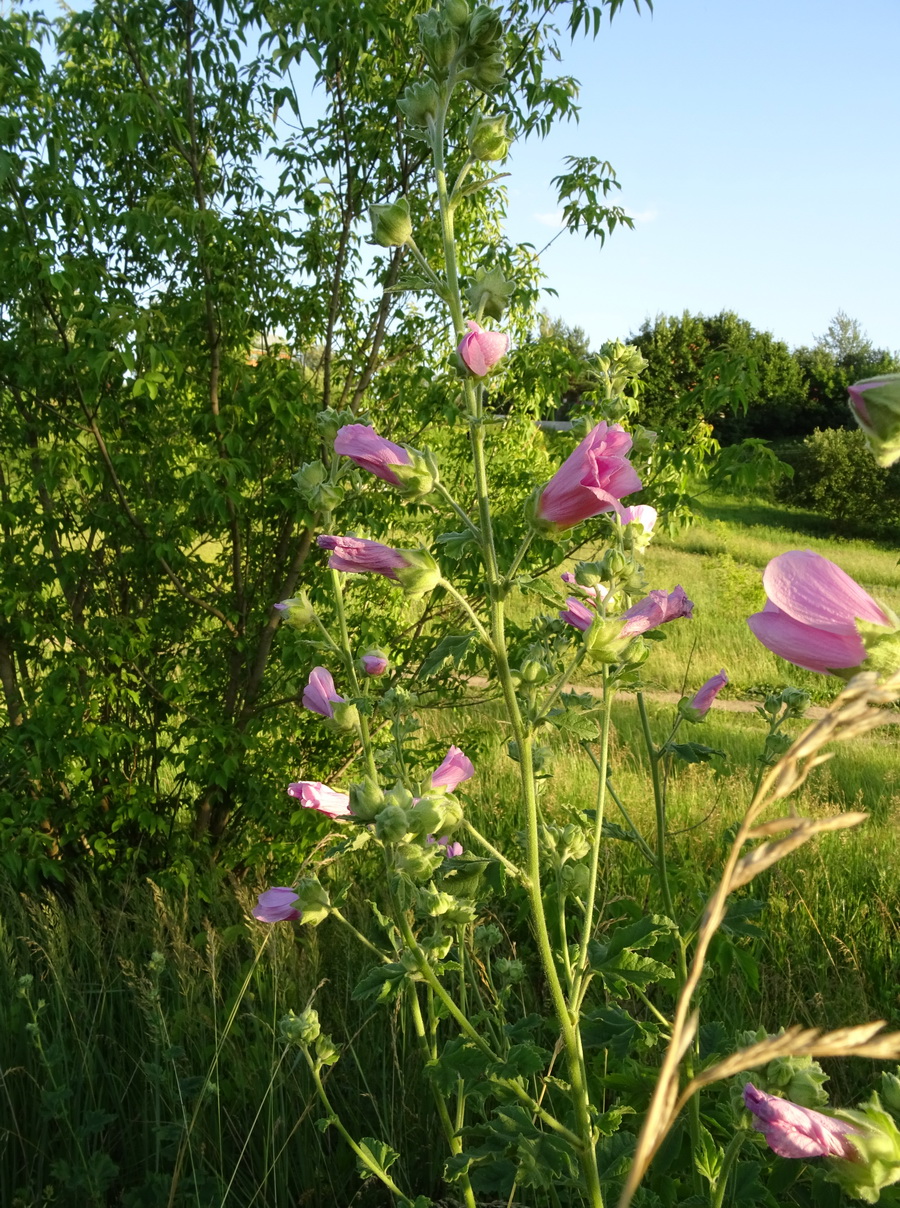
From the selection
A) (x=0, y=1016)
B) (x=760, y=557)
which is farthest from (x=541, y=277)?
(x=760, y=557)

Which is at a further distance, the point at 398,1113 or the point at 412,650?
the point at 412,650

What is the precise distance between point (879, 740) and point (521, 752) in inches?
245

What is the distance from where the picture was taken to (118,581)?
341 centimetres

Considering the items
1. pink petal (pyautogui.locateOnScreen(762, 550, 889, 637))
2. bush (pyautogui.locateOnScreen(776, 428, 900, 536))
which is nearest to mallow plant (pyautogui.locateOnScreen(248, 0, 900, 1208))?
pink petal (pyautogui.locateOnScreen(762, 550, 889, 637))

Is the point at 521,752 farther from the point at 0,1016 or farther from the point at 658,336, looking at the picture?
the point at 658,336

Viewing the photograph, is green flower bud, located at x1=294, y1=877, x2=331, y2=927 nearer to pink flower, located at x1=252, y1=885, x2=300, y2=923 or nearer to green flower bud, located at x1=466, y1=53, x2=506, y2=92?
pink flower, located at x1=252, y1=885, x2=300, y2=923

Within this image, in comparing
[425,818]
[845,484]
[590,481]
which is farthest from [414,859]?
[845,484]

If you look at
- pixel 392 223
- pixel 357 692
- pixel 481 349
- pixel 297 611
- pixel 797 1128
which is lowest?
pixel 797 1128

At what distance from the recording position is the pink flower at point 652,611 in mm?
1299

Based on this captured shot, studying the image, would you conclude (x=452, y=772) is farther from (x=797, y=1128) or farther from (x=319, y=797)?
(x=797, y=1128)

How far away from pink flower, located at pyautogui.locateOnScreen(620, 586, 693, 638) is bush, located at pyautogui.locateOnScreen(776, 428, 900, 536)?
1760 centimetres

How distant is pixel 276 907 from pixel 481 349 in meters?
0.92

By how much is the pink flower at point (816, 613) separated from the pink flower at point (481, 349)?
1.58 feet

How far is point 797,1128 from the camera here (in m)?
0.88
